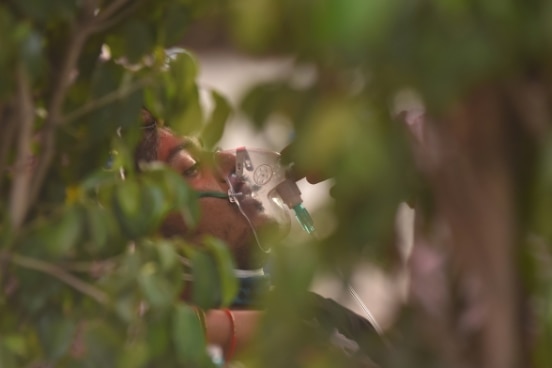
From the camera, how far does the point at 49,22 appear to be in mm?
859

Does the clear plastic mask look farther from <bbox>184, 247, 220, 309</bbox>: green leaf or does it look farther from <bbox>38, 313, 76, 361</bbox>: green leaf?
<bbox>38, 313, 76, 361</bbox>: green leaf

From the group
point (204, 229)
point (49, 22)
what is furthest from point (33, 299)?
point (204, 229)

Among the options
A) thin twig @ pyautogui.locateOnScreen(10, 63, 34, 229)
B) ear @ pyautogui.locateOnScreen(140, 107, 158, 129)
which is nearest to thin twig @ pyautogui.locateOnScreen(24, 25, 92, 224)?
thin twig @ pyautogui.locateOnScreen(10, 63, 34, 229)

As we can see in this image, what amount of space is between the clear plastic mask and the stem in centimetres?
17

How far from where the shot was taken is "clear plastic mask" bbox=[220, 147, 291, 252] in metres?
0.90

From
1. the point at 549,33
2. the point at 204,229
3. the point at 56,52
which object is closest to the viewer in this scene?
the point at 549,33

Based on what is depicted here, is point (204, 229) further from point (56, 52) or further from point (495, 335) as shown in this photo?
point (495, 335)

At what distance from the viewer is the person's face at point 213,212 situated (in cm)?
110

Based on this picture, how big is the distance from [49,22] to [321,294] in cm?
58

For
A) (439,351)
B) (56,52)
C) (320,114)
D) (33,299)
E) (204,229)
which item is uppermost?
(320,114)

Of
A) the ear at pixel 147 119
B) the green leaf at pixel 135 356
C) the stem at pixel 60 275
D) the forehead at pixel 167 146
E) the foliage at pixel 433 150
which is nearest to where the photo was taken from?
the foliage at pixel 433 150

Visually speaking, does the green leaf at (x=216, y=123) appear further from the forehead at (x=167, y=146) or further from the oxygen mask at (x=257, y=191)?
the forehead at (x=167, y=146)

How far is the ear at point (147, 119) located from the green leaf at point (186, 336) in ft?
0.89

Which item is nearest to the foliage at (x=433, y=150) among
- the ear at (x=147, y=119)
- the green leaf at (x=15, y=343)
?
the green leaf at (x=15, y=343)
